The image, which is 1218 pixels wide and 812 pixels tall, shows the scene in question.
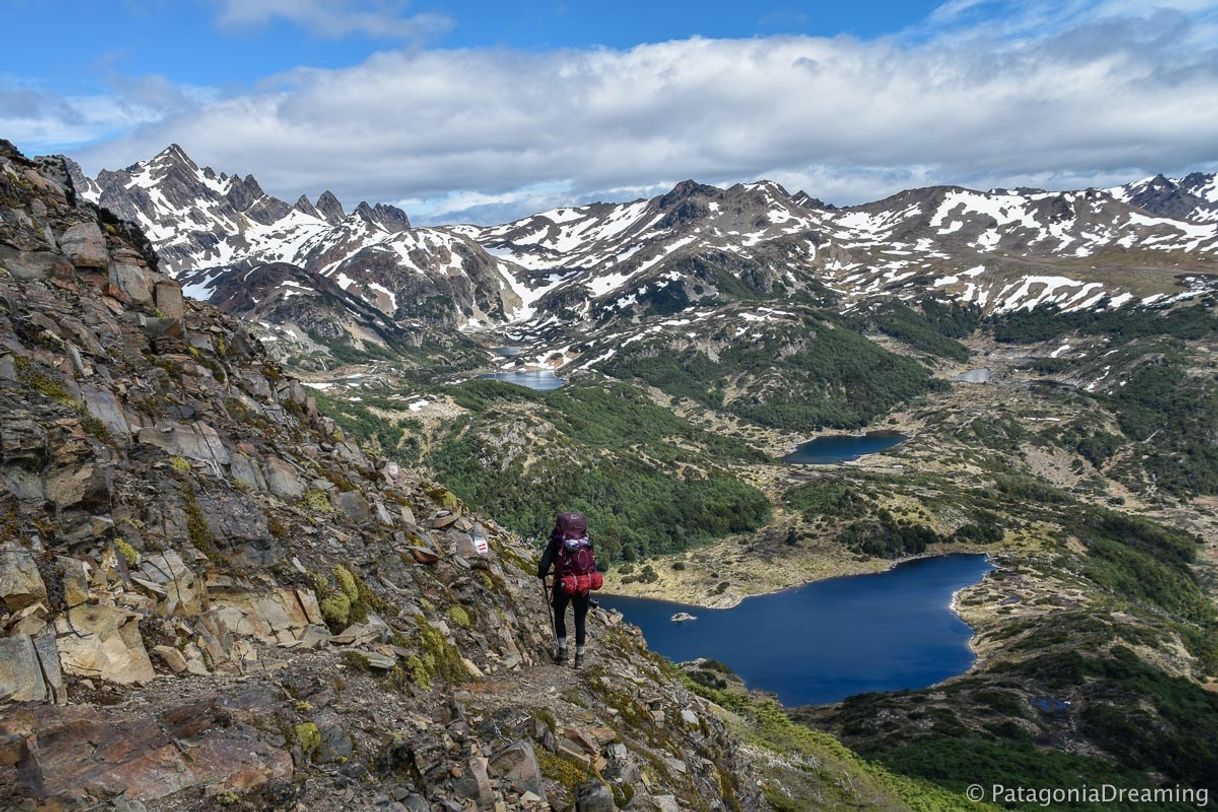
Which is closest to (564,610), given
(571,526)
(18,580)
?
(571,526)

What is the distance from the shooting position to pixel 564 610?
867 inches

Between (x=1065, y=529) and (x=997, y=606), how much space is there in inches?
2252

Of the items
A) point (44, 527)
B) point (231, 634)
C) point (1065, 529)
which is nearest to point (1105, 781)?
point (231, 634)

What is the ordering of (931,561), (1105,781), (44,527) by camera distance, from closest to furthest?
(44,527) < (1105,781) < (931,561)

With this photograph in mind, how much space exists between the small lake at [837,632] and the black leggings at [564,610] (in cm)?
9331

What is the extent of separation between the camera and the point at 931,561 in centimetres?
16738

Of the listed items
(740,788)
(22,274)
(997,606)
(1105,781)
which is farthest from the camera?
(997,606)

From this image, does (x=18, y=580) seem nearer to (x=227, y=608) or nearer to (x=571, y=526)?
(x=227, y=608)

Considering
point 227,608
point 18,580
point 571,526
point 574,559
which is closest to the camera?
point 18,580

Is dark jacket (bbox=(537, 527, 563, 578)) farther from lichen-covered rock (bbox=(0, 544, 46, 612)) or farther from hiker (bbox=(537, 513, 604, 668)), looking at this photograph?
lichen-covered rock (bbox=(0, 544, 46, 612))

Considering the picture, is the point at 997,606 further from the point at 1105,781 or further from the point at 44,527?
the point at 44,527

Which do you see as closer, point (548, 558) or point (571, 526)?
point (571, 526)

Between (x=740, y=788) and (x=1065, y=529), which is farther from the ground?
(x=740, y=788)

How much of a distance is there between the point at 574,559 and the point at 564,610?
239 centimetres
